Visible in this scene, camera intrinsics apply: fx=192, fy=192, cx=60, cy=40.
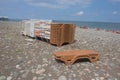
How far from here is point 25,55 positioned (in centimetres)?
1024

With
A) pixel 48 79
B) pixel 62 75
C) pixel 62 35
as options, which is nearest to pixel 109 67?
pixel 62 75

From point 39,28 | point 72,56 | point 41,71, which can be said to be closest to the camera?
point 41,71

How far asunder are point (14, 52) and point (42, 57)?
6.13ft

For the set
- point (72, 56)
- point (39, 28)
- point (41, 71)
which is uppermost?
point (39, 28)

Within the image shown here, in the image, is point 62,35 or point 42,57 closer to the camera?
point 42,57

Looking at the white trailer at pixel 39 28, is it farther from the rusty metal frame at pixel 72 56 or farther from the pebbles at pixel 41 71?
the pebbles at pixel 41 71

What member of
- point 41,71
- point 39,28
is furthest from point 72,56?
point 39,28

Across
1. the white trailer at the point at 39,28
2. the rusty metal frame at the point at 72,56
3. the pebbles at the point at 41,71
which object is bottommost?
the pebbles at the point at 41,71

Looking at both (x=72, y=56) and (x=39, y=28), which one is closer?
(x=72, y=56)

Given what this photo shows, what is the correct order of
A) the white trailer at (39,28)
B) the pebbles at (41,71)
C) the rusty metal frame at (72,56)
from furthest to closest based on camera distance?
the white trailer at (39,28)
the rusty metal frame at (72,56)
the pebbles at (41,71)

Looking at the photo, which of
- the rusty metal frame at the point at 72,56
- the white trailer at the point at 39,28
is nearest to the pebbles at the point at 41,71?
the rusty metal frame at the point at 72,56

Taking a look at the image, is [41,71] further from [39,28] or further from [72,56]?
[39,28]

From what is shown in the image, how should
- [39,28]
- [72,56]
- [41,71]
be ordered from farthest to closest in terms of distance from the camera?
[39,28] < [72,56] < [41,71]

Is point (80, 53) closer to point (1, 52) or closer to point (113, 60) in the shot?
point (113, 60)
